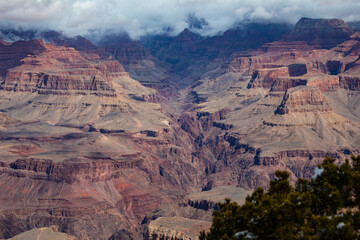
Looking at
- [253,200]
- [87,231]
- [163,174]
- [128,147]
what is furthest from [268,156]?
[253,200]

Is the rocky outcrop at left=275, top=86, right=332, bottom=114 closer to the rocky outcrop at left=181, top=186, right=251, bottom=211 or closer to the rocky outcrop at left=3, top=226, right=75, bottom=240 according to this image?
the rocky outcrop at left=181, top=186, right=251, bottom=211

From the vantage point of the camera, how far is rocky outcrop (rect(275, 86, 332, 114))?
575 feet

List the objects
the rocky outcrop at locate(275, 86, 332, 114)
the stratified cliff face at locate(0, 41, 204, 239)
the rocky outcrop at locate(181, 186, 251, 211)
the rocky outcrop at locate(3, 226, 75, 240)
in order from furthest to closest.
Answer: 1. the rocky outcrop at locate(275, 86, 332, 114)
2. the stratified cliff face at locate(0, 41, 204, 239)
3. the rocky outcrop at locate(181, 186, 251, 211)
4. the rocky outcrop at locate(3, 226, 75, 240)

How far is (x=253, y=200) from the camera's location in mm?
38219

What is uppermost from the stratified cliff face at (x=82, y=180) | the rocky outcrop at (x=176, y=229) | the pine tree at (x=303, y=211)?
the pine tree at (x=303, y=211)

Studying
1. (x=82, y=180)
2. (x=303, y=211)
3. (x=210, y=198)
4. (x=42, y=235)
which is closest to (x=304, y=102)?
(x=210, y=198)

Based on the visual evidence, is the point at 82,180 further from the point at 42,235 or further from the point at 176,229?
the point at 176,229

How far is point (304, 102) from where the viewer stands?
17700 cm

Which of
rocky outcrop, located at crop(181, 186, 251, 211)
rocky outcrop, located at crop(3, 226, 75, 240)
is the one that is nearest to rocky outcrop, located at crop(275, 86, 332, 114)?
rocky outcrop, located at crop(181, 186, 251, 211)

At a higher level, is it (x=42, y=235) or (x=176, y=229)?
(x=176, y=229)

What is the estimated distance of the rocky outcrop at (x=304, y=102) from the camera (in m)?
175

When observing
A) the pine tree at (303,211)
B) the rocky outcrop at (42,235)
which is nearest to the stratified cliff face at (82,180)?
the rocky outcrop at (42,235)


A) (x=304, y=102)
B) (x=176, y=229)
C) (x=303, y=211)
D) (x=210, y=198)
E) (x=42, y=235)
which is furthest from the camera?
(x=304, y=102)

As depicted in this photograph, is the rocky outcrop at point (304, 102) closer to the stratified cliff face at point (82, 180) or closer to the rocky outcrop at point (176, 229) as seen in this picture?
the stratified cliff face at point (82, 180)
